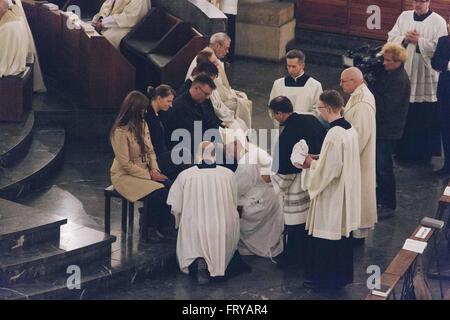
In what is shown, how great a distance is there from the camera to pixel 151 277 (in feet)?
32.2

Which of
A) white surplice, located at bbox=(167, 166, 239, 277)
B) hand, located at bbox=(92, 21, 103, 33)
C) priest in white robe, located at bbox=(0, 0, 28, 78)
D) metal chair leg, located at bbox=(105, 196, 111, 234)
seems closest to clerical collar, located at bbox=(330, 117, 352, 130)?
white surplice, located at bbox=(167, 166, 239, 277)

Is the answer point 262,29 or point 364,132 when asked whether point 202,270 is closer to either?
point 364,132

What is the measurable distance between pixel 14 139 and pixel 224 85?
1.91 meters

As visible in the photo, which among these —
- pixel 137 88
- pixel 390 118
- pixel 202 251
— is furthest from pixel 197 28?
pixel 202 251

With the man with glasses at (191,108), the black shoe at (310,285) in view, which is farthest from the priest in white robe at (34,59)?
the black shoe at (310,285)

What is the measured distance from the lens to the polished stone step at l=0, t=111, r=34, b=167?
11039mm

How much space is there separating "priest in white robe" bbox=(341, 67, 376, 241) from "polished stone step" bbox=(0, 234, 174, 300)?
154 cm

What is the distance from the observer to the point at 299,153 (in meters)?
9.66

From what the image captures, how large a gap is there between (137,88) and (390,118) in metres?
2.95

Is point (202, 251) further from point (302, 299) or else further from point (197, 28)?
point (197, 28)

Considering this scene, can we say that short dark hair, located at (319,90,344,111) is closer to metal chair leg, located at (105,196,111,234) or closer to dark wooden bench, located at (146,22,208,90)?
metal chair leg, located at (105,196,111,234)

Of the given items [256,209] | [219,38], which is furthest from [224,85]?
[256,209]
